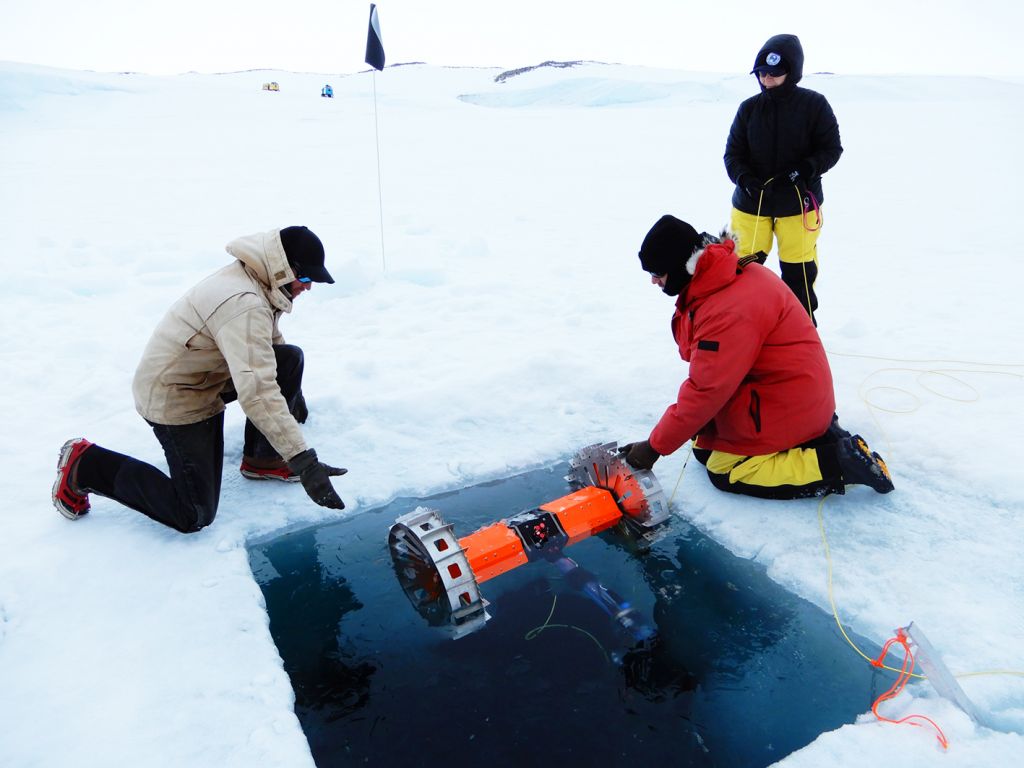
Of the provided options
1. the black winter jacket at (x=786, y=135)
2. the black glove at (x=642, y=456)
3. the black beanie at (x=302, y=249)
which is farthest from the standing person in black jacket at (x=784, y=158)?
the black beanie at (x=302, y=249)

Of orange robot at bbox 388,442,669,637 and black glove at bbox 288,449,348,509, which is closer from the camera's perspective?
orange robot at bbox 388,442,669,637

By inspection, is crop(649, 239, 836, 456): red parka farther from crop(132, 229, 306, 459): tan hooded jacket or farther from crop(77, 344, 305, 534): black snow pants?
crop(77, 344, 305, 534): black snow pants

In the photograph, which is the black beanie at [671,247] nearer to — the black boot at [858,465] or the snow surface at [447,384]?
the black boot at [858,465]

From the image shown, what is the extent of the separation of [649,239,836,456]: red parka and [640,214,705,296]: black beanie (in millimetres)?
51

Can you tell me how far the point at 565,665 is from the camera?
2488 millimetres

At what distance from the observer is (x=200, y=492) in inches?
118

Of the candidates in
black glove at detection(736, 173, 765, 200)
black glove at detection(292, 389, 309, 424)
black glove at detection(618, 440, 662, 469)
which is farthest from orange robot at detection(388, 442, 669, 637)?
black glove at detection(736, 173, 765, 200)

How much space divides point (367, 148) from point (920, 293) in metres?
10.4

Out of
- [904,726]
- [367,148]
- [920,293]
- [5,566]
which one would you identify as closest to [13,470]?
[5,566]

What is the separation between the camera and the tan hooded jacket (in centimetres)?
264

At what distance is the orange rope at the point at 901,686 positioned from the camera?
6.79ft

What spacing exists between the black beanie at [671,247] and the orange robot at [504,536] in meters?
0.87

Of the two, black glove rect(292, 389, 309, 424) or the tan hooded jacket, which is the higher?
the tan hooded jacket

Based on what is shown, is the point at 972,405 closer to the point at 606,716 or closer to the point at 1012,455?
the point at 1012,455
